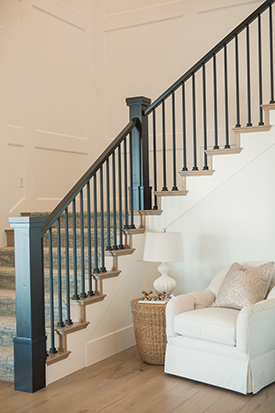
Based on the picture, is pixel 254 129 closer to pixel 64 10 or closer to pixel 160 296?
pixel 160 296

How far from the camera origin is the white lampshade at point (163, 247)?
363 cm

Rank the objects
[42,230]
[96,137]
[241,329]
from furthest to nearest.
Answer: [96,137], [42,230], [241,329]

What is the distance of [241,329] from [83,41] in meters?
4.46

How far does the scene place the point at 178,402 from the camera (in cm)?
286

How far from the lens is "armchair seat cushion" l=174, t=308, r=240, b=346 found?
302cm

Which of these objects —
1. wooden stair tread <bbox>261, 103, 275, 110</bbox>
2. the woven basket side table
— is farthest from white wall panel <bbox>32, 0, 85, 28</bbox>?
the woven basket side table

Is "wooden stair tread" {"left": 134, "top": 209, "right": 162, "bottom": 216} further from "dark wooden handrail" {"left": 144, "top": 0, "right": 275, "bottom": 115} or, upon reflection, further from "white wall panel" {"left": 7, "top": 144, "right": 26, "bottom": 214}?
"white wall panel" {"left": 7, "top": 144, "right": 26, "bottom": 214}

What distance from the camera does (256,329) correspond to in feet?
9.78

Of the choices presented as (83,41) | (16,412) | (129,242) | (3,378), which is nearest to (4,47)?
(83,41)

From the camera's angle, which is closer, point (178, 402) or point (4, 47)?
point (178, 402)

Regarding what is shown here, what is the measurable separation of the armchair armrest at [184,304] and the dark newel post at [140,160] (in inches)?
41.5

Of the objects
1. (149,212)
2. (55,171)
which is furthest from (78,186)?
(55,171)

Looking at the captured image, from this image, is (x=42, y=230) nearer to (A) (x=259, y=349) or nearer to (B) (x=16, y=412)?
(B) (x=16, y=412)

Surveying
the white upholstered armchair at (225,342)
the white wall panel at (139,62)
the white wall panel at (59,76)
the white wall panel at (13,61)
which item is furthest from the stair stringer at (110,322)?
the white wall panel at (139,62)
